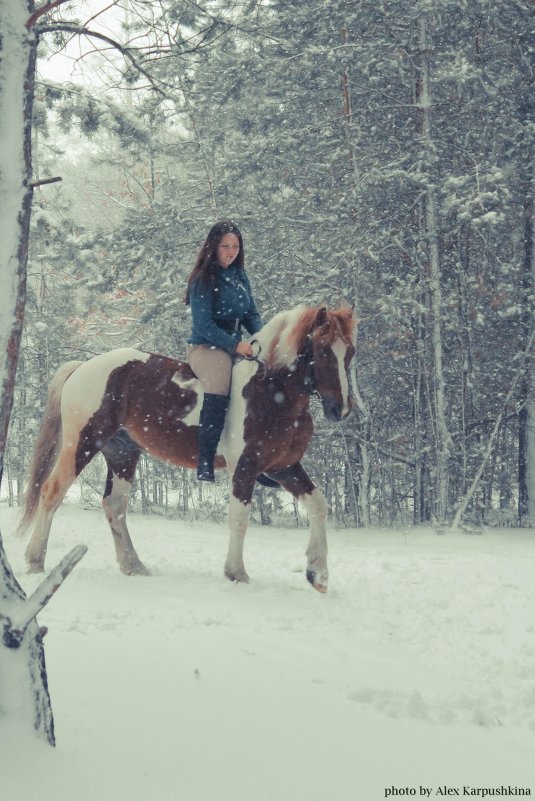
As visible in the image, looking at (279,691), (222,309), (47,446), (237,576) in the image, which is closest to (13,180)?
(279,691)

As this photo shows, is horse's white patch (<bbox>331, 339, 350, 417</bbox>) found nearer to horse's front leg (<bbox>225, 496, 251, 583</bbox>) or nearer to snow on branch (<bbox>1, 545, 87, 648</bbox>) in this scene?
horse's front leg (<bbox>225, 496, 251, 583</bbox>)

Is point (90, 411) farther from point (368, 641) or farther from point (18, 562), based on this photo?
point (368, 641)

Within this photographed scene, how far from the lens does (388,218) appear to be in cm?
1109

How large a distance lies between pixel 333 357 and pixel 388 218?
21.3 feet

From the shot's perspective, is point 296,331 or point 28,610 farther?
point 296,331

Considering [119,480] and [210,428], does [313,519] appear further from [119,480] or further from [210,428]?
[119,480]

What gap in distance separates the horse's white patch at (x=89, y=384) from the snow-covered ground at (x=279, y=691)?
4.40ft

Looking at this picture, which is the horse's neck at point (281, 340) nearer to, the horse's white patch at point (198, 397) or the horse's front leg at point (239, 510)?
the horse's white patch at point (198, 397)

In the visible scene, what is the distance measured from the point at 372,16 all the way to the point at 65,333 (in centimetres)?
1077

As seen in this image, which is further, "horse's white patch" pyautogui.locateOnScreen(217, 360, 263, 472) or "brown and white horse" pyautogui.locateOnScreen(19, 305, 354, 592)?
"horse's white patch" pyautogui.locateOnScreen(217, 360, 263, 472)

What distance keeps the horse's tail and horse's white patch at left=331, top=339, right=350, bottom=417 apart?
254 cm

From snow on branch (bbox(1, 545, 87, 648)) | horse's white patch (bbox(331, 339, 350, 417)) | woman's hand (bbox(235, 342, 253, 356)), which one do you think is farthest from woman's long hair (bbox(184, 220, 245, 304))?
snow on branch (bbox(1, 545, 87, 648))

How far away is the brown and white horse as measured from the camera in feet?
17.8

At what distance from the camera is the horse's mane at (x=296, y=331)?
533cm
